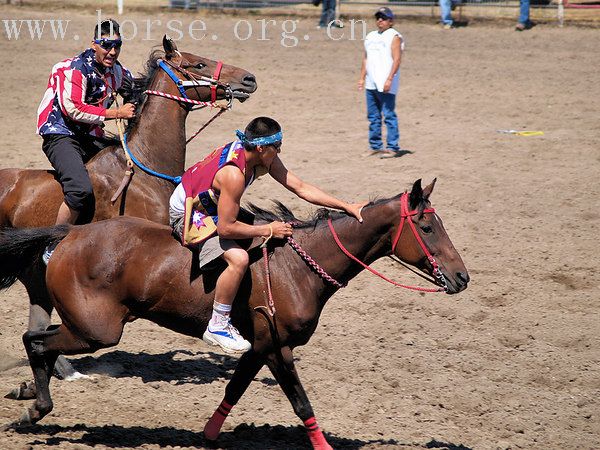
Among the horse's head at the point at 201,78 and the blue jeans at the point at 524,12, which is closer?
the horse's head at the point at 201,78

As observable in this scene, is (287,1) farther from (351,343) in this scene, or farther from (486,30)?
(351,343)

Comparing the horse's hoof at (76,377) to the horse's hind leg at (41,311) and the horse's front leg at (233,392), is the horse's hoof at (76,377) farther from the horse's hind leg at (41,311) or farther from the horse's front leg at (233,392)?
the horse's front leg at (233,392)

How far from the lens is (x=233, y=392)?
620 centimetres

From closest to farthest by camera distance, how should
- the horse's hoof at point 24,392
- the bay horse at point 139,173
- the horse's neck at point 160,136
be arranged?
the horse's hoof at point 24,392, the bay horse at point 139,173, the horse's neck at point 160,136

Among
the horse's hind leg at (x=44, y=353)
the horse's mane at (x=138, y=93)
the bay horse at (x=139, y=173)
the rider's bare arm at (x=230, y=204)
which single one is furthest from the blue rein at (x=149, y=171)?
the rider's bare arm at (x=230, y=204)

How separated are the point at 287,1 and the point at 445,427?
653 inches

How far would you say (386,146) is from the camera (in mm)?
13695

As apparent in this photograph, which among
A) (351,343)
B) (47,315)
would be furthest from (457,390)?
(47,315)

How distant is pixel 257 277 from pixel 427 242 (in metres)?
1.11

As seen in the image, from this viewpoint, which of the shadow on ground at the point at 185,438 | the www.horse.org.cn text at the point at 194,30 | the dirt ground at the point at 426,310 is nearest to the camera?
the shadow on ground at the point at 185,438

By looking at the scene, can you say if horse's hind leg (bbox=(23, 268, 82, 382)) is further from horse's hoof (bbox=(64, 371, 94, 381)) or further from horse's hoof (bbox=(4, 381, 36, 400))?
horse's hoof (bbox=(4, 381, 36, 400))

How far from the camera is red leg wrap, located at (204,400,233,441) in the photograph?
6.21 meters

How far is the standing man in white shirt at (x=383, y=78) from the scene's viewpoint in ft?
42.7

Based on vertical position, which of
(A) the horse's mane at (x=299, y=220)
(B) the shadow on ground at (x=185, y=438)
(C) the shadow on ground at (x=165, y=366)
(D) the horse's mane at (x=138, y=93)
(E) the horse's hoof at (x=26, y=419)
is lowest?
(C) the shadow on ground at (x=165, y=366)
